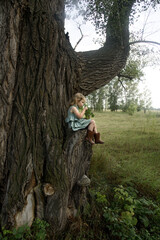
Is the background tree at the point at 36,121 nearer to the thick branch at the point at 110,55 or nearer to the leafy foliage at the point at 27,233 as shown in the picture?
the leafy foliage at the point at 27,233

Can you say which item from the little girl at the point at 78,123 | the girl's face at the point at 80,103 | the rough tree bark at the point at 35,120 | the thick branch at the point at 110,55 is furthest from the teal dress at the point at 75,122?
the thick branch at the point at 110,55

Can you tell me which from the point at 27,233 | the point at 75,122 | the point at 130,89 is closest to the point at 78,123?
the point at 75,122

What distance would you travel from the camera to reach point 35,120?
2.69 metres

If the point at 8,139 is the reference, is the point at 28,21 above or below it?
above

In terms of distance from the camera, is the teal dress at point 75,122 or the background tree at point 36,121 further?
the teal dress at point 75,122

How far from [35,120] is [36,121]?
0.03 meters

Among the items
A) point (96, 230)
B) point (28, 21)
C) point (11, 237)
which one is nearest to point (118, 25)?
point (28, 21)

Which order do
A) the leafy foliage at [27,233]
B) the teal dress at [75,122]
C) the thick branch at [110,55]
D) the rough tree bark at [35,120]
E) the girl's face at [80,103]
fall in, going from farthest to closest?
the thick branch at [110,55] < the girl's face at [80,103] < the teal dress at [75,122] < the rough tree bark at [35,120] < the leafy foliage at [27,233]

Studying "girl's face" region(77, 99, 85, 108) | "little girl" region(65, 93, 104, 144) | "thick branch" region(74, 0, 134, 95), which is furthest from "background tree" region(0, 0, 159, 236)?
"thick branch" region(74, 0, 134, 95)

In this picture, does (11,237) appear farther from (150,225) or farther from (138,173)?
(138,173)

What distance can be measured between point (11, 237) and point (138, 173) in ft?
11.2

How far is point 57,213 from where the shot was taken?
8.86ft

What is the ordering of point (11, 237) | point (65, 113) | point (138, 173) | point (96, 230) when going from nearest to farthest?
1. point (11, 237)
2. point (96, 230)
3. point (65, 113)
4. point (138, 173)

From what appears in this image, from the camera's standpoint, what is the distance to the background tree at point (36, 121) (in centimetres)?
252
